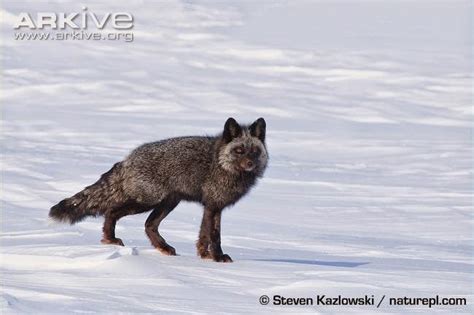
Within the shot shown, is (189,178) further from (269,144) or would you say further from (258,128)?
(269,144)

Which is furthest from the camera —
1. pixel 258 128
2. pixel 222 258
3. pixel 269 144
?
pixel 269 144

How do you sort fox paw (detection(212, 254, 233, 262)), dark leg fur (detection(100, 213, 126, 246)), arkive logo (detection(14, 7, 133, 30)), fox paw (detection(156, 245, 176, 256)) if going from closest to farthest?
fox paw (detection(212, 254, 233, 262)) < fox paw (detection(156, 245, 176, 256)) < dark leg fur (detection(100, 213, 126, 246)) < arkive logo (detection(14, 7, 133, 30))

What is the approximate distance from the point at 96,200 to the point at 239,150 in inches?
53.6

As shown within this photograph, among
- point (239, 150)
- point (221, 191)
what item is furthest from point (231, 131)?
point (221, 191)

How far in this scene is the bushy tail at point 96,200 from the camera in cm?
906

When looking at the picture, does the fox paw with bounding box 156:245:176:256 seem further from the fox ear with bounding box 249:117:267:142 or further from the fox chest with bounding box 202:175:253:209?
the fox ear with bounding box 249:117:267:142

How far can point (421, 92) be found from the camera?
29.7 metres

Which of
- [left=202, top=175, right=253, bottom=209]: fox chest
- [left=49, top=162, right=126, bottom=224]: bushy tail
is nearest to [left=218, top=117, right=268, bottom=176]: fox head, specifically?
[left=202, top=175, right=253, bottom=209]: fox chest

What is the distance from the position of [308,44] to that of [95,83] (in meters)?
9.59

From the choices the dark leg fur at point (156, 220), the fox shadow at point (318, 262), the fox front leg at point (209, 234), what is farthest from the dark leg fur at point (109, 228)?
the fox shadow at point (318, 262)

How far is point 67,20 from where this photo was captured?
115ft

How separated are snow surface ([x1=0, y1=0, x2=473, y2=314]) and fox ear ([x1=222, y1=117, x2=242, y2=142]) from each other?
3.52ft

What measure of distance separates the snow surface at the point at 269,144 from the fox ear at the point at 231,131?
107 centimetres

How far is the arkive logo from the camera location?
112 feet
